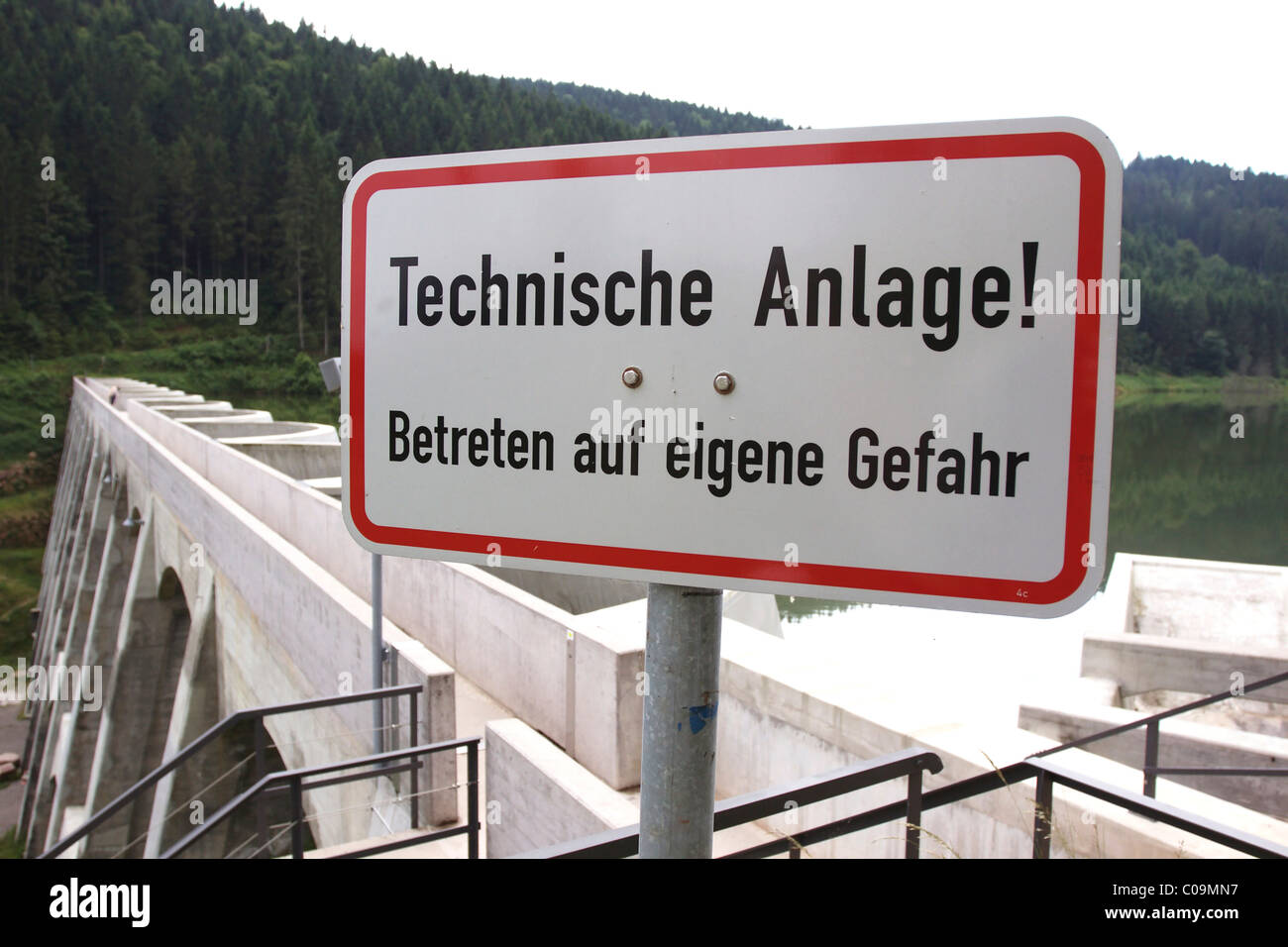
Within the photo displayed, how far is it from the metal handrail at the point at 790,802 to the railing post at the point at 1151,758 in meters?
2.10

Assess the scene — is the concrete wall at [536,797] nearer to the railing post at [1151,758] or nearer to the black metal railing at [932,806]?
the black metal railing at [932,806]

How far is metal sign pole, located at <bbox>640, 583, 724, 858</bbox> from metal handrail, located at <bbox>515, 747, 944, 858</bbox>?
58 centimetres

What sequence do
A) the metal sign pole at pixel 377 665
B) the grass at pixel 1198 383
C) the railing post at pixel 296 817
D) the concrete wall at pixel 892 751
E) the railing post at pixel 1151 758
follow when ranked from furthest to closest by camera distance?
the grass at pixel 1198 383, the metal sign pole at pixel 377 665, the railing post at pixel 296 817, the railing post at pixel 1151 758, the concrete wall at pixel 892 751

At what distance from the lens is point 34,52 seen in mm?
82812

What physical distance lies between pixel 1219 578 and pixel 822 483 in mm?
16498

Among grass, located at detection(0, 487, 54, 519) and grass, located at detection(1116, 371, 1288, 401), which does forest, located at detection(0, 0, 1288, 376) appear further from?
grass, located at detection(0, 487, 54, 519)

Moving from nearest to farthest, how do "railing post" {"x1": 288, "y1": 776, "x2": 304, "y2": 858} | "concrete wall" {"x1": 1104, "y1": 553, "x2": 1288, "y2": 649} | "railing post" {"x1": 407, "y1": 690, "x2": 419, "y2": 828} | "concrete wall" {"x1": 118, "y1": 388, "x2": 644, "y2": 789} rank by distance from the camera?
"railing post" {"x1": 288, "y1": 776, "x2": 304, "y2": 858} → "railing post" {"x1": 407, "y1": 690, "x2": 419, "y2": 828} → "concrete wall" {"x1": 118, "y1": 388, "x2": 644, "y2": 789} → "concrete wall" {"x1": 1104, "y1": 553, "x2": 1288, "y2": 649}

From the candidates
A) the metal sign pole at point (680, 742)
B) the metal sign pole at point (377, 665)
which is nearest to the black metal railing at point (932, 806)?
the metal sign pole at point (680, 742)

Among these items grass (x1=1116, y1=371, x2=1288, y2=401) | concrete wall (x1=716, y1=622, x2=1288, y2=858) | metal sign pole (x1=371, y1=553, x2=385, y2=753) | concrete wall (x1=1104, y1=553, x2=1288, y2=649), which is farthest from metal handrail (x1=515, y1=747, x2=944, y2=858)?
grass (x1=1116, y1=371, x2=1288, y2=401)

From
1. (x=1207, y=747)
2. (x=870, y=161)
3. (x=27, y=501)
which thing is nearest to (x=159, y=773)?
(x=870, y=161)

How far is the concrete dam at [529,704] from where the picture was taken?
4.72m

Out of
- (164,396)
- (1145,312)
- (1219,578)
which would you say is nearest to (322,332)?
(164,396)

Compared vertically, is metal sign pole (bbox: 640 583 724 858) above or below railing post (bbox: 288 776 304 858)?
above

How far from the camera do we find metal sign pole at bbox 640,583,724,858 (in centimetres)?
114
